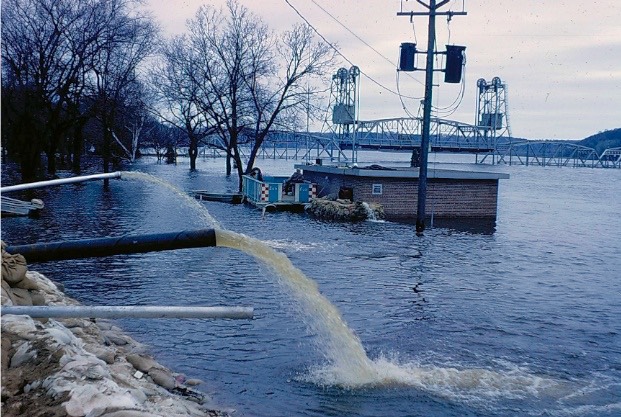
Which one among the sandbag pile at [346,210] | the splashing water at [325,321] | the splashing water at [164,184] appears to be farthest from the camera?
the sandbag pile at [346,210]

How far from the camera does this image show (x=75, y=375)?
5.70 meters

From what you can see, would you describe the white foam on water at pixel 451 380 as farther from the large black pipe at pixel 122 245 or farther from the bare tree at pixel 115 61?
the bare tree at pixel 115 61

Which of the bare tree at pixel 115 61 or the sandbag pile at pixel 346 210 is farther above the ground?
the bare tree at pixel 115 61

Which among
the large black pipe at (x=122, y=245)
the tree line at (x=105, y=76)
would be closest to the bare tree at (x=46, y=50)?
the tree line at (x=105, y=76)

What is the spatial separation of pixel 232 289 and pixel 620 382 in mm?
7052

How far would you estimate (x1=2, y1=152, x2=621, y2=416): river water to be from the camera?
8.15m

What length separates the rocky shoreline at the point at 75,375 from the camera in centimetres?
531

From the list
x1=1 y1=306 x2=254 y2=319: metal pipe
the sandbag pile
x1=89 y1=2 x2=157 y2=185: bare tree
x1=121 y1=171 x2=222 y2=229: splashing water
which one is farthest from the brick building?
x1=1 y1=306 x2=254 y2=319: metal pipe

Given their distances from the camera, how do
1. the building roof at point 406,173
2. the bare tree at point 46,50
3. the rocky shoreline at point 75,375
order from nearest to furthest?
the rocky shoreline at point 75,375
the building roof at point 406,173
the bare tree at point 46,50

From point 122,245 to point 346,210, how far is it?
18628 millimetres

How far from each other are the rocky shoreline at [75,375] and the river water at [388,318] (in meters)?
0.64

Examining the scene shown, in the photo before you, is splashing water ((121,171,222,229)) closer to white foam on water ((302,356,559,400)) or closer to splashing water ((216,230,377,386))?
splashing water ((216,230,377,386))

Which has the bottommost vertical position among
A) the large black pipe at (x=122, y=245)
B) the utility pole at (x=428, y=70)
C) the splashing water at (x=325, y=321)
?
the splashing water at (x=325, y=321)

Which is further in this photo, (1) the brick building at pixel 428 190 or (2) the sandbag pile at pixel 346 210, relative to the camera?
(1) the brick building at pixel 428 190
